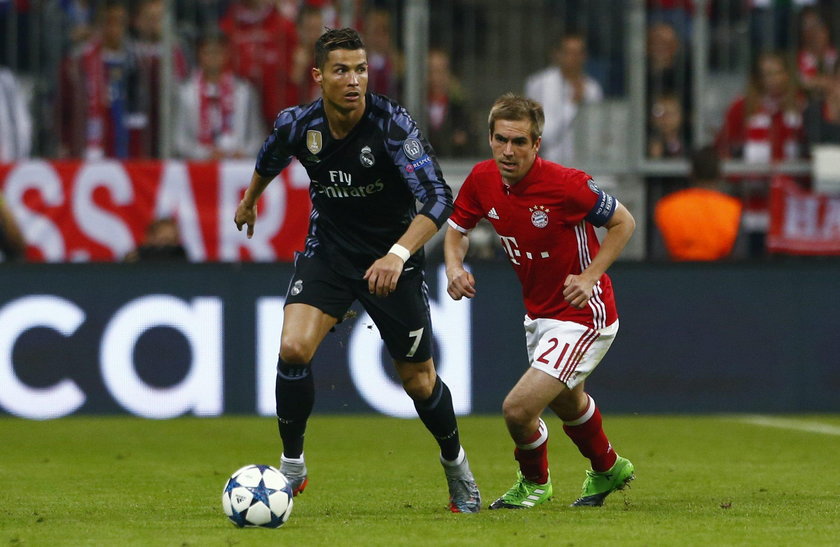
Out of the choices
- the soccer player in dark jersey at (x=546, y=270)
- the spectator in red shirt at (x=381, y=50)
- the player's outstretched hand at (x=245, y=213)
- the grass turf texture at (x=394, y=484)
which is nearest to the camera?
the grass turf texture at (x=394, y=484)

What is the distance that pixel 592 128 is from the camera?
1359 centimetres

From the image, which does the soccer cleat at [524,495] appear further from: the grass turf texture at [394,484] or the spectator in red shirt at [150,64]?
the spectator in red shirt at [150,64]

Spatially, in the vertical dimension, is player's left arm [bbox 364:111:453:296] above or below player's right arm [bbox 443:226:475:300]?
above

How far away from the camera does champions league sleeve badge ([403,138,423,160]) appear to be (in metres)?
6.86

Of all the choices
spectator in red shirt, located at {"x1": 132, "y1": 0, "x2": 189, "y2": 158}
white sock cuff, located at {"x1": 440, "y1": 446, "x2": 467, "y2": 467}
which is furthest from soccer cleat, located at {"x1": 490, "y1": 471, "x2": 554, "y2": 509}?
spectator in red shirt, located at {"x1": 132, "y1": 0, "x2": 189, "y2": 158}

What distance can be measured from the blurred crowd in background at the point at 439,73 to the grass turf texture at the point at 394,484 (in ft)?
9.49

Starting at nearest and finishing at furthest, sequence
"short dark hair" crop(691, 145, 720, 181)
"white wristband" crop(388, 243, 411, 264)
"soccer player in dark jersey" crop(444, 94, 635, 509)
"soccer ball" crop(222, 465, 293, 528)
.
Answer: "soccer ball" crop(222, 465, 293, 528) → "white wristband" crop(388, 243, 411, 264) → "soccer player in dark jersey" crop(444, 94, 635, 509) → "short dark hair" crop(691, 145, 720, 181)

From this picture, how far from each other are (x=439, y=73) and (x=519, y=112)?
671 centimetres

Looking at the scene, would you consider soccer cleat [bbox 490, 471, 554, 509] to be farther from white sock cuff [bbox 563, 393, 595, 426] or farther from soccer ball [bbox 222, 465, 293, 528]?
soccer ball [bbox 222, 465, 293, 528]

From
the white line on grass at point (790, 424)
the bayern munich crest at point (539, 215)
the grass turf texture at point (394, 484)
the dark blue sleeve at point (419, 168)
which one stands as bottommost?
the white line on grass at point (790, 424)

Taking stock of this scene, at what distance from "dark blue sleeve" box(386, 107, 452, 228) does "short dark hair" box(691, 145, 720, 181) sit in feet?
18.6

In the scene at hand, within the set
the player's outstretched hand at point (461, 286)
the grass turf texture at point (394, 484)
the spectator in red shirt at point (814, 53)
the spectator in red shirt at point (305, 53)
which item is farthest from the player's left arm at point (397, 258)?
the spectator in red shirt at point (814, 53)

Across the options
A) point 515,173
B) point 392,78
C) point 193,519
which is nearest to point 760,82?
point 392,78

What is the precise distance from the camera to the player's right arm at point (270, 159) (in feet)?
23.6
